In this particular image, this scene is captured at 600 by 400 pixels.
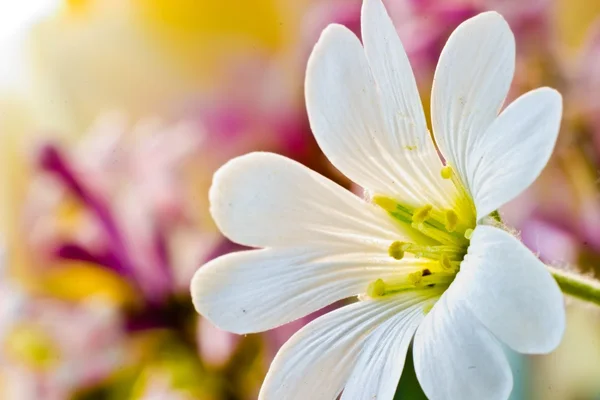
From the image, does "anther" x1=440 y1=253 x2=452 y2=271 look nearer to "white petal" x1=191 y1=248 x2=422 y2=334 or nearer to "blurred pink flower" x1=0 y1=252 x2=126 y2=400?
"white petal" x1=191 y1=248 x2=422 y2=334

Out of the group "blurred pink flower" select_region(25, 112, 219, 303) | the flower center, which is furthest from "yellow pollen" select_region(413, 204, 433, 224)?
"blurred pink flower" select_region(25, 112, 219, 303)

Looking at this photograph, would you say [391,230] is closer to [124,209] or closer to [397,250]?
[397,250]

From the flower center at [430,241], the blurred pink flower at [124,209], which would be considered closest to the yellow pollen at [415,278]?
the flower center at [430,241]

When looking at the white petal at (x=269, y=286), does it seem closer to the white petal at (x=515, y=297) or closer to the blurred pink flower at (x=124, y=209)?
the white petal at (x=515, y=297)

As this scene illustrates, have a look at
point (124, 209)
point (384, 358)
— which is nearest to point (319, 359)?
point (384, 358)

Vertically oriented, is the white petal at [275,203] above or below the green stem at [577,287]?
above

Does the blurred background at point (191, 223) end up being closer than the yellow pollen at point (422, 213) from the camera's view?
No

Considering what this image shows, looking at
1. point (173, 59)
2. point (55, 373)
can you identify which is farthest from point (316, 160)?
point (173, 59)
